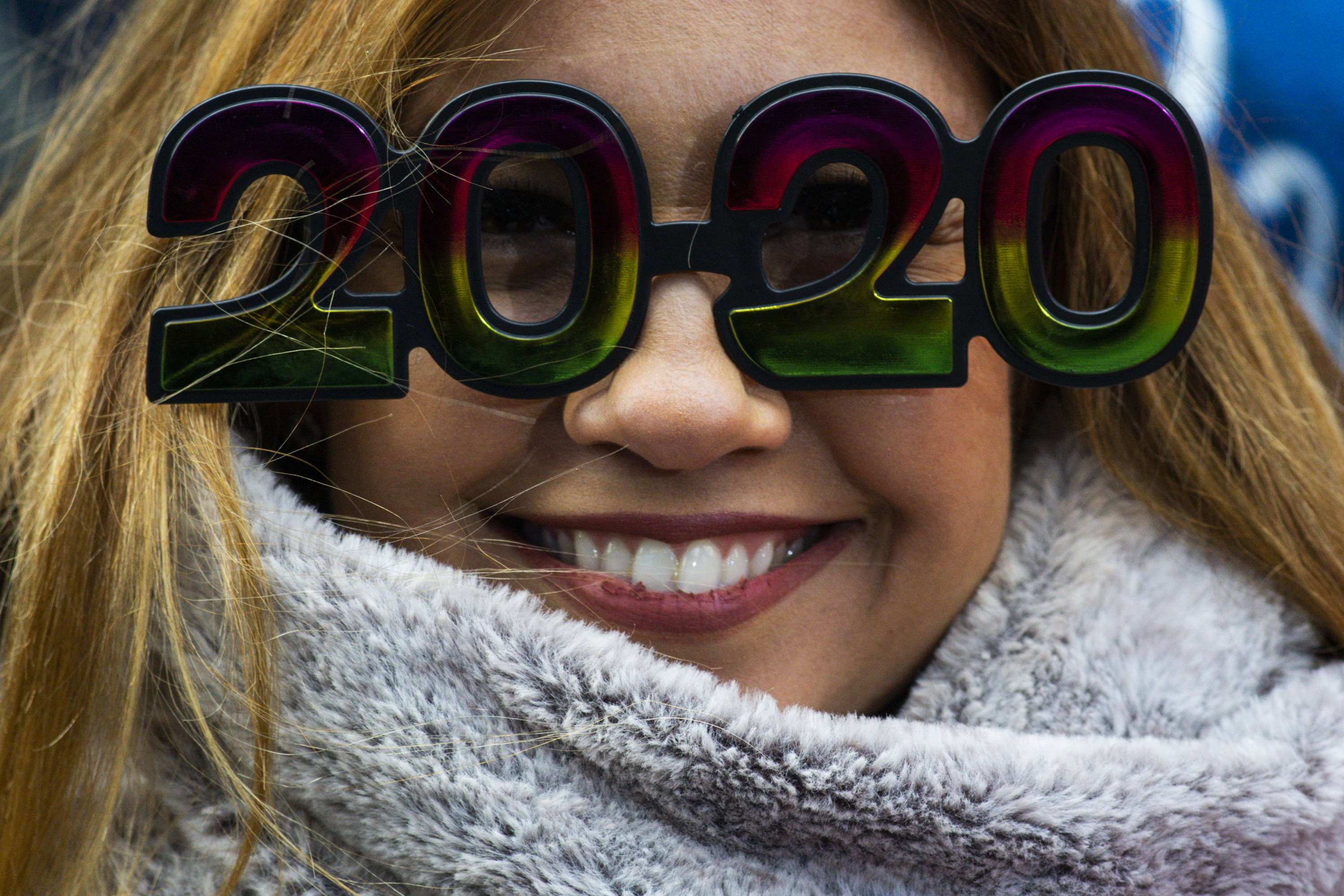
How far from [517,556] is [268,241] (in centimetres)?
33

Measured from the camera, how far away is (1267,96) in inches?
64.3

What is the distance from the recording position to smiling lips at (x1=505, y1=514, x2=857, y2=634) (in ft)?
2.81

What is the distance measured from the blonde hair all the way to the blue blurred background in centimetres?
40

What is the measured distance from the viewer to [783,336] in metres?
0.79

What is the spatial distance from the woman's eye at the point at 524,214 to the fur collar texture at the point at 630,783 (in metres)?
0.28

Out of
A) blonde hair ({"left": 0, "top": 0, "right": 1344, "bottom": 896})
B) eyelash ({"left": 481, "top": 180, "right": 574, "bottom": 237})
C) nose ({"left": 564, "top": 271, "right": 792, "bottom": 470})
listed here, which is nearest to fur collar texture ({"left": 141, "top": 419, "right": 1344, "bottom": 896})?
blonde hair ({"left": 0, "top": 0, "right": 1344, "bottom": 896})

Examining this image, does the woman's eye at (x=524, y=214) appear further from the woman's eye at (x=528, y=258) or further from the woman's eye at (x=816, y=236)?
the woman's eye at (x=816, y=236)

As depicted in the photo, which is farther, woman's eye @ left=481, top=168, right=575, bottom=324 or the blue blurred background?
the blue blurred background

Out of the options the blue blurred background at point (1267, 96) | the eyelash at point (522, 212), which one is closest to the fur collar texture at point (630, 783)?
the eyelash at point (522, 212)

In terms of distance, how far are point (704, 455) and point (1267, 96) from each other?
4.48 feet

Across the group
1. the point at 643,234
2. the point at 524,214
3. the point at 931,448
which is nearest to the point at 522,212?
the point at 524,214

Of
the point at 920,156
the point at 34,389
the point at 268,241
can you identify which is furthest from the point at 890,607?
the point at 34,389

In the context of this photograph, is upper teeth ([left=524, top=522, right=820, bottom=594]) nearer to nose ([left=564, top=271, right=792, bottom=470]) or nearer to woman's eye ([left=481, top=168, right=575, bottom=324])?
nose ([left=564, top=271, right=792, bottom=470])

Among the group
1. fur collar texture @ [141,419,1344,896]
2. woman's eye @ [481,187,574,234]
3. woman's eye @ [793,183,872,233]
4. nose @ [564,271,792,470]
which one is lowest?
fur collar texture @ [141,419,1344,896]
